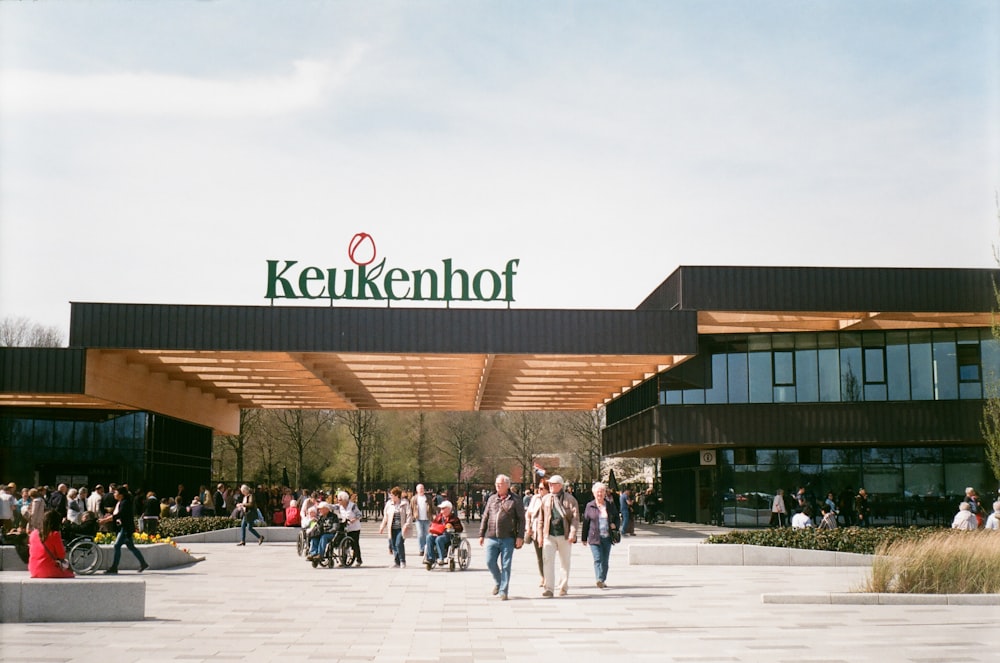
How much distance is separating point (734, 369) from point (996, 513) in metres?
15.7

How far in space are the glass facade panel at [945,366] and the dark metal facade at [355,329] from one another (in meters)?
11.2

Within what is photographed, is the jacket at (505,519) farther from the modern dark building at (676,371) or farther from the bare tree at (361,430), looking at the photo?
the bare tree at (361,430)

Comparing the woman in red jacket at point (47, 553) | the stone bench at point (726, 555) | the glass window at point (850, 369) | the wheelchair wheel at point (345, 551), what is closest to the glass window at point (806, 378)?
the glass window at point (850, 369)

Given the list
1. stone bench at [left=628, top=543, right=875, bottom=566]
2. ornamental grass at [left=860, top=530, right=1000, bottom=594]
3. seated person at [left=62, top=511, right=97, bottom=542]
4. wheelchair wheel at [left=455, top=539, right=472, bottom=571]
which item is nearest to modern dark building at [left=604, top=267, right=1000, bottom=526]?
stone bench at [left=628, top=543, right=875, bottom=566]

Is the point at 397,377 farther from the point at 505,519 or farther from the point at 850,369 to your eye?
the point at 505,519

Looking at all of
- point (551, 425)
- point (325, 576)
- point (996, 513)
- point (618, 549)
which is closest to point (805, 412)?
point (618, 549)

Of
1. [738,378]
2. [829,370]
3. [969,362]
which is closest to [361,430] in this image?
[738,378]

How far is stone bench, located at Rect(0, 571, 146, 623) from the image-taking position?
1336cm

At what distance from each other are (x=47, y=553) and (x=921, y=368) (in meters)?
31.3

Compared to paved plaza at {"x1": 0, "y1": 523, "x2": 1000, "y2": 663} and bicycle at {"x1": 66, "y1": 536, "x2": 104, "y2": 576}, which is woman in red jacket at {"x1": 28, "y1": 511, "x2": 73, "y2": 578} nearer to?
paved plaza at {"x1": 0, "y1": 523, "x2": 1000, "y2": 663}

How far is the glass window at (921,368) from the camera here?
126 ft

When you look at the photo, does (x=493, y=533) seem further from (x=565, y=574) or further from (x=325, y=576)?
(x=325, y=576)

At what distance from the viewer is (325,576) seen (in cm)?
2117

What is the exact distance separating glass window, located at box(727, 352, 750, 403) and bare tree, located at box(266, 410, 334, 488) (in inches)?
1282
